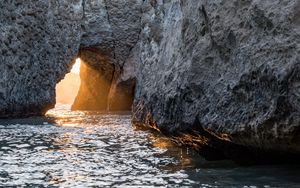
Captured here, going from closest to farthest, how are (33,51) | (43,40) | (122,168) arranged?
(122,168) < (33,51) < (43,40)

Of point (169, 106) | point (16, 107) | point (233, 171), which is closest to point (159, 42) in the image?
point (169, 106)

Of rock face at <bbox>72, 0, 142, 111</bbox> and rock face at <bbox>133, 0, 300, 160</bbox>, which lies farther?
rock face at <bbox>72, 0, 142, 111</bbox>

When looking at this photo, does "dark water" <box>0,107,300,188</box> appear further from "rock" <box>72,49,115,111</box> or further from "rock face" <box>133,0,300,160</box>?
"rock" <box>72,49,115,111</box>

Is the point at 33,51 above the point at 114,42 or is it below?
below

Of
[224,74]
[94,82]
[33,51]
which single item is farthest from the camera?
[94,82]

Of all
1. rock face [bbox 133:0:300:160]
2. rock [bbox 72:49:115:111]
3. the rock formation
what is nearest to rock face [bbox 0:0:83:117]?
the rock formation

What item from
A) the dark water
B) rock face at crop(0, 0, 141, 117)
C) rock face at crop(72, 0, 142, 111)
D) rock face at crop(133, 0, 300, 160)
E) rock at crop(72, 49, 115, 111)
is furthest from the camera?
rock at crop(72, 49, 115, 111)

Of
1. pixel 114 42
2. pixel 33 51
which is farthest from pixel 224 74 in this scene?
pixel 114 42

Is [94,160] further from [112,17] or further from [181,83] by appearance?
[112,17]

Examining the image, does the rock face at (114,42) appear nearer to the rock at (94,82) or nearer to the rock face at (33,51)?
the rock at (94,82)

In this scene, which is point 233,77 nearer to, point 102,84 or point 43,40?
point 43,40

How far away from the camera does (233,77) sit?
4609 millimetres

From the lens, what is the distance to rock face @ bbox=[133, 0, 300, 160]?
3.90 meters

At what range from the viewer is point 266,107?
4090 millimetres
